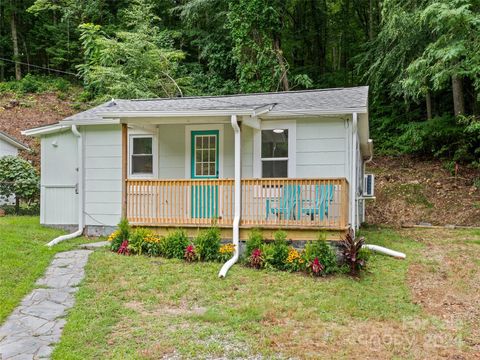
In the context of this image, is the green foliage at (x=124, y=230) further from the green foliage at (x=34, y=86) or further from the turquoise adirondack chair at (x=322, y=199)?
the green foliage at (x=34, y=86)

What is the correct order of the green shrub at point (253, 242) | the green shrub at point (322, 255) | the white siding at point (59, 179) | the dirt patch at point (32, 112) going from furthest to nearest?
the dirt patch at point (32, 112), the white siding at point (59, 179), the green shrub at point (253, 242), the green shrub at point (322, 255)

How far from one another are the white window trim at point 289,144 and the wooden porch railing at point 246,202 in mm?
600

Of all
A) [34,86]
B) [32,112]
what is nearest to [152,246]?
[32,112]

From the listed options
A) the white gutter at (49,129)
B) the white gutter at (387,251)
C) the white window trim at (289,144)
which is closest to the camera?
the white gutter at (387,251)

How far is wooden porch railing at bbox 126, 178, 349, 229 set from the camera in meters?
7.30

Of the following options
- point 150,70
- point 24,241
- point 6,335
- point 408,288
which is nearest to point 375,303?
point 408,288

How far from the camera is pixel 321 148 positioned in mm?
8281

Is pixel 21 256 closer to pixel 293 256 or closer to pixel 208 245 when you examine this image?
pixel 208 245

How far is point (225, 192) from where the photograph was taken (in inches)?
305

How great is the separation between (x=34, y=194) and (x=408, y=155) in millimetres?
13134

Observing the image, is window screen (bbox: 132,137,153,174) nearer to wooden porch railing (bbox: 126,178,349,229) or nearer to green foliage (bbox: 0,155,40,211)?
wooden porch railing (bbox: 126,178,349,229)

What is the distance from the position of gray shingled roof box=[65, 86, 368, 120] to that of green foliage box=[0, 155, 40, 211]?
4.11 m

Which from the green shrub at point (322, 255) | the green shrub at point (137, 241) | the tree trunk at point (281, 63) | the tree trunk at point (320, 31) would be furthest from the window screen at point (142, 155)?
the tree trunk at point (320, 31)

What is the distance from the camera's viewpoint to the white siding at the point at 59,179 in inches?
387
